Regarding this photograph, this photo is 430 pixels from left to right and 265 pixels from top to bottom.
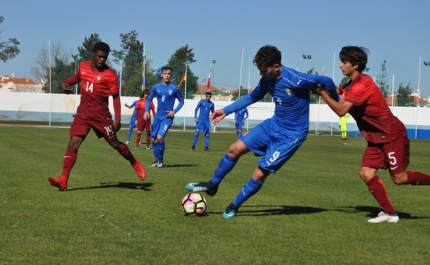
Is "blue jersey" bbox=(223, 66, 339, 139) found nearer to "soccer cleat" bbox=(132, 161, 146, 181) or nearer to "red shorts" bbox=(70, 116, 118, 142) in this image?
"red shorts" bbox=(70, 116, 118, 142)

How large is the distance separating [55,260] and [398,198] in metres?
6.31

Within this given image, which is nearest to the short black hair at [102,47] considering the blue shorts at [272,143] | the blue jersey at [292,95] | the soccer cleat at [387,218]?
the blue jersey at [292,95]

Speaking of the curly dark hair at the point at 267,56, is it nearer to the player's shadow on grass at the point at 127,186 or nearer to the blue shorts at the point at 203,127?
the player's shadow on grass at the point at 127,186

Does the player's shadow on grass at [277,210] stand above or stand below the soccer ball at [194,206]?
below

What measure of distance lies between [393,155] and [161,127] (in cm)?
806

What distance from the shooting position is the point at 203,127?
25391 mm

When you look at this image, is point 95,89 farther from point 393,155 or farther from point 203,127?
point 203,127

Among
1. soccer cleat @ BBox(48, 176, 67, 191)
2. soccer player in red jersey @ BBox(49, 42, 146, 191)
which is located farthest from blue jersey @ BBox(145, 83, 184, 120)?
soccer cleat @ BBox(48, 176, 67, 191)

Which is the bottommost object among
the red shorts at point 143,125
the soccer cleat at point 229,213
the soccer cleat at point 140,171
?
the soccer cleat at point 229,213

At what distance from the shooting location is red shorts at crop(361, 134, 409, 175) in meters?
7.64

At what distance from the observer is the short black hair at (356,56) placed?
25.1ft

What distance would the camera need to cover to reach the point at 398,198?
10.1m

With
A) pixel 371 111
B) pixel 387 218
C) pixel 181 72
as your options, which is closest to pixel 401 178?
pixel 387 218

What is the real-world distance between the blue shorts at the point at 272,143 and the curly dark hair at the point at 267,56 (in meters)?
0.81
